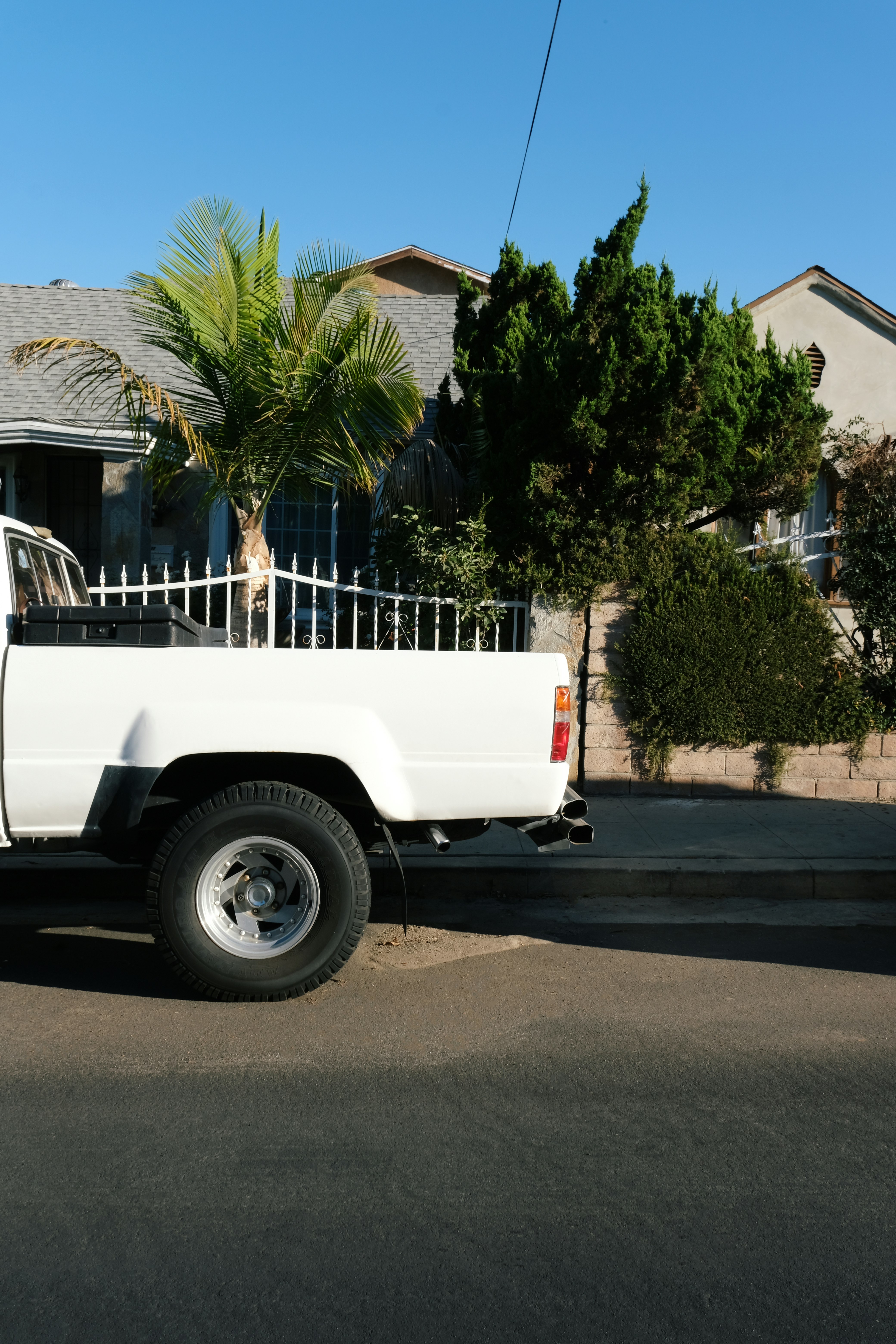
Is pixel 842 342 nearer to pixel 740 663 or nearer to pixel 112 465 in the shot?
pixel 740 663

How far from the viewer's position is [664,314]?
9.24 meters

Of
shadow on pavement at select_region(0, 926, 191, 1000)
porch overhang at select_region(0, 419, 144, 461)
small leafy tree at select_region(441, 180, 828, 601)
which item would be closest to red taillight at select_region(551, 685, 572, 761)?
shadow on pavement at select_region(0, 926, 191, 1000)

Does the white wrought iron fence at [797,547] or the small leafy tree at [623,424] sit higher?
the small leafy tree at [623,424]

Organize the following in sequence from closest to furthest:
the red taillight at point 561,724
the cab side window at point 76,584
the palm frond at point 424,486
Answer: the red taillight at point 561,724 < the cab side window at point 76,584 < the palm frond at point 424,486

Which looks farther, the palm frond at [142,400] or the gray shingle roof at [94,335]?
the gray shingle roof at [94,335]

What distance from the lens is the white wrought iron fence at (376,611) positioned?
8828mm

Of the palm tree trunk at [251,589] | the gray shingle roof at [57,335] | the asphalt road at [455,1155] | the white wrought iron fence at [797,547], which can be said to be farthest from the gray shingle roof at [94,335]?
the asphalt road at [455,1155]

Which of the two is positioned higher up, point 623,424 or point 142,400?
point 142,400

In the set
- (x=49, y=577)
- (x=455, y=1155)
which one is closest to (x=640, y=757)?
(x=49, y=577)

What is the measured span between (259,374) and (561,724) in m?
5.53

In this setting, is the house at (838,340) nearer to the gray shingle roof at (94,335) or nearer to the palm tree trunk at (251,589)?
the gray shingle roof at (94,335)

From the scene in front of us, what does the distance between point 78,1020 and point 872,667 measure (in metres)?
7.21

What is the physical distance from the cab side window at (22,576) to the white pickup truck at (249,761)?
0.07 m

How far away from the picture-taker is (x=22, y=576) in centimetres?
511
